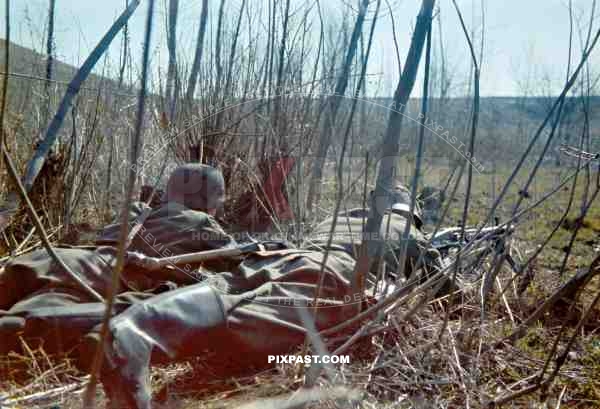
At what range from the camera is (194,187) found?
2.15m

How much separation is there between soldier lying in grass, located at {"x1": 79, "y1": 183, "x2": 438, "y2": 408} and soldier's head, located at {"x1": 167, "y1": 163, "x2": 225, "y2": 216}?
0.38 m

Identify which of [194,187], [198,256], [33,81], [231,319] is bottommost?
[231,319]

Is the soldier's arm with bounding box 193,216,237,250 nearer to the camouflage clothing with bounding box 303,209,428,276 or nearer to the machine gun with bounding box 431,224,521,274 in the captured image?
the camouflage clothing with bounding box 303,209,428,276

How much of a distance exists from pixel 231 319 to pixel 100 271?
20.8 inches

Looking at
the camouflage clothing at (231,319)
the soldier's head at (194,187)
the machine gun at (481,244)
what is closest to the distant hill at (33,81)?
the soldier's head at (194,187)

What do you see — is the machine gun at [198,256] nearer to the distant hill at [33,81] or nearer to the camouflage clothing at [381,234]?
the camouflage clothing at [381,234]

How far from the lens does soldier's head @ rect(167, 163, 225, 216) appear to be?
2.14 meters

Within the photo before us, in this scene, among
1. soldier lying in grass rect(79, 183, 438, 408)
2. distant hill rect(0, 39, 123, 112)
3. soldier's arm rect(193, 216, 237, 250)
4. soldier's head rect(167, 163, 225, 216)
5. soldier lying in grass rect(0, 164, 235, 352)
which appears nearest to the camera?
soldier lying in grass rect(79, 183, 438, 408)

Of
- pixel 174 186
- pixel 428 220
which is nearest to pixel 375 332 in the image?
pixel 174 186

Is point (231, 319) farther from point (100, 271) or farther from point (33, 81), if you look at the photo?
point (33, 81)

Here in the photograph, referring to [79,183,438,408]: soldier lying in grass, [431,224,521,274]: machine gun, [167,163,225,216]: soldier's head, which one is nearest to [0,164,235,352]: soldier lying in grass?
[167,163,225,216]: soldier's head

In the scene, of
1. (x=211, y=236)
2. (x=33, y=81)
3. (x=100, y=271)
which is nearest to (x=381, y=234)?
(x=211, y=236)

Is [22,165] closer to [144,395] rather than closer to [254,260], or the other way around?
[254,260]

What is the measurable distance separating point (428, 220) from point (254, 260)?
1764 mm
